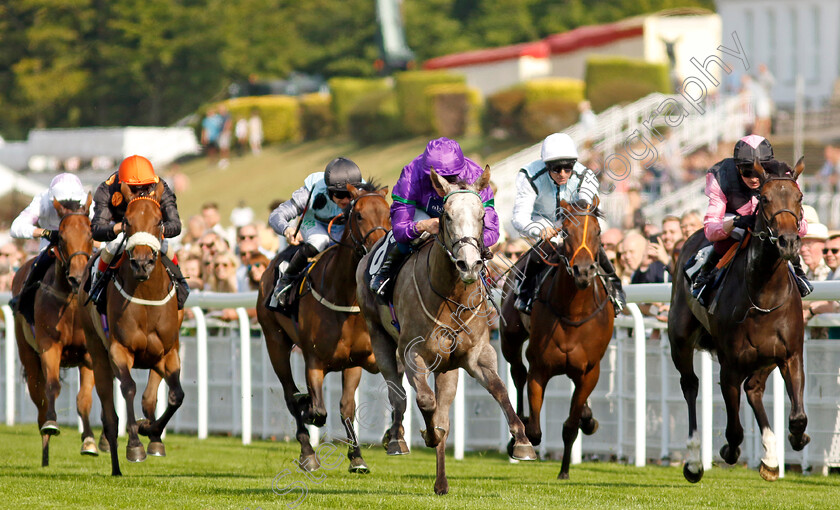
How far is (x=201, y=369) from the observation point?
12.7m

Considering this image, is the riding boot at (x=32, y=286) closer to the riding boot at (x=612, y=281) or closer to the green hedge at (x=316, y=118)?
the riding boot at (x=612, y=281)

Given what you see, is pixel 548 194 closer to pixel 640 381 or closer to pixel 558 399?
pixel 640 381

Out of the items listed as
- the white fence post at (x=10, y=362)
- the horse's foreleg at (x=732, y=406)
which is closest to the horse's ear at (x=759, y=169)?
the horse's foreleg at (x=732, y=406)

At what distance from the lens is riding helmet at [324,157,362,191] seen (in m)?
9.49

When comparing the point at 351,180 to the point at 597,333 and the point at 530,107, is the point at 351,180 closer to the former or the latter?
the point at 597,333

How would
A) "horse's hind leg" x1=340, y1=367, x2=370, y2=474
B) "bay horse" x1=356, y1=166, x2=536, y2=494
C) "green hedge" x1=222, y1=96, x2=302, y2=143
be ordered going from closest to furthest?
"bay horse" x1=356, y1=166, x2=536, y2=494 < "horse's hind leg" x1=340, y1=367, x2=370, y2=474 < "green hedge" x1=222, y1=96, x2=302, y2=143

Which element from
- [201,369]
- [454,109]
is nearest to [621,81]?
[454,109]

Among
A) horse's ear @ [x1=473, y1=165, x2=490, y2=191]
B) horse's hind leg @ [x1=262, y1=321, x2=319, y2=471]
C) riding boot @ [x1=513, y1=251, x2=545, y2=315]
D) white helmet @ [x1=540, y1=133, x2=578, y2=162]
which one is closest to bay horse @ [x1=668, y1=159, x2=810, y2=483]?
riding boot @ [x1=513, y1=251, x2=545, y2=315]

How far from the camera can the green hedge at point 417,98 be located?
35250 mm

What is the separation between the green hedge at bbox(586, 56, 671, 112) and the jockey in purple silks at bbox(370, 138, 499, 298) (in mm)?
21583

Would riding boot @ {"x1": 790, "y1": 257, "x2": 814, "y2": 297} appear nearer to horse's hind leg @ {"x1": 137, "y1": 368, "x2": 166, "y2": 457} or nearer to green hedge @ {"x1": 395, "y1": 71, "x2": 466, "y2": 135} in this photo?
horse's hind leg @ {"x1": 137, "y1": 368, "x2": 166, "y2": 457}

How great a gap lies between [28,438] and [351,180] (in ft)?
17.3

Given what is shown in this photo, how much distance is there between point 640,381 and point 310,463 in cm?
236

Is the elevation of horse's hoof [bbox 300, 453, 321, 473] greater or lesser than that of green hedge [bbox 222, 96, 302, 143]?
lesser
